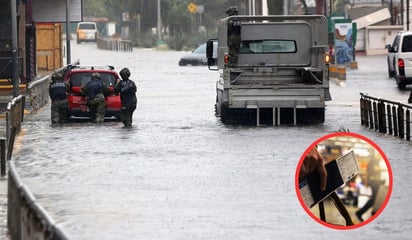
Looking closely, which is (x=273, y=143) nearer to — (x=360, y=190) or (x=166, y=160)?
(x=166, y=160)

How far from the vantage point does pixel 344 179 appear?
9.28 meters

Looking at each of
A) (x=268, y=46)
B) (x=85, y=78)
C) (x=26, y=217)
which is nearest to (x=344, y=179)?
(x=26, y=217)

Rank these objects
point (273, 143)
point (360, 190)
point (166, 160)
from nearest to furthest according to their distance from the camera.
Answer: point (360, 190) < point (166, 160) < point (273, 143)

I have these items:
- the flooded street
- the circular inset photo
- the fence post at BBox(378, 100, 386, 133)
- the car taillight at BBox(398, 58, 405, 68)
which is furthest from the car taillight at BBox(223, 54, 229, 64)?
the circular inset photo

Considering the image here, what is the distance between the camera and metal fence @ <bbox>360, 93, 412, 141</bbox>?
26.8 m

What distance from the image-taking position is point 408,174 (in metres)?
20.0

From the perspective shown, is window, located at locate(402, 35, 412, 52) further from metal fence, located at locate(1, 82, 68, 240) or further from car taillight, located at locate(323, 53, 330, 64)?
metal fence, located at locate(1, 82, 68, 240)

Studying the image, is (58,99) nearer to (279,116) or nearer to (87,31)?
(279,116)

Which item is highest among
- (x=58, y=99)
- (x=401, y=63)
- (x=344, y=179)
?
(x=344, y=179)

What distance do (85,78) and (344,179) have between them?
2336 centimetres

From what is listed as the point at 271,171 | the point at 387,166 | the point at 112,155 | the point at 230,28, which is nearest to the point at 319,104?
the point at 230,28

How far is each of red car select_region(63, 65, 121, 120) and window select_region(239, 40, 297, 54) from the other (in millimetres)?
3177

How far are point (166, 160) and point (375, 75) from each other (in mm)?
36020

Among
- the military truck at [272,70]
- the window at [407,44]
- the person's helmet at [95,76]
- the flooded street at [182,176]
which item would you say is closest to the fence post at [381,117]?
the flooded street at [182,176]
